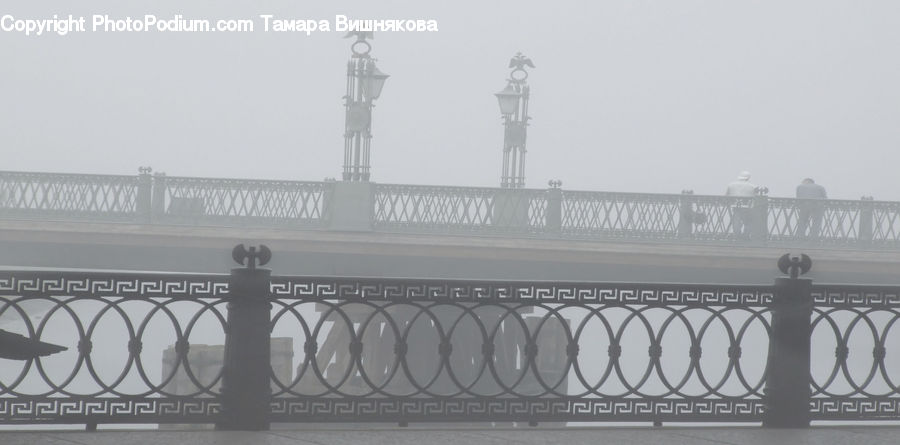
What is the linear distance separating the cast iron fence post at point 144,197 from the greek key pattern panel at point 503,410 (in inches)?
574

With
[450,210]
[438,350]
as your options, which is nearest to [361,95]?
[450,210]

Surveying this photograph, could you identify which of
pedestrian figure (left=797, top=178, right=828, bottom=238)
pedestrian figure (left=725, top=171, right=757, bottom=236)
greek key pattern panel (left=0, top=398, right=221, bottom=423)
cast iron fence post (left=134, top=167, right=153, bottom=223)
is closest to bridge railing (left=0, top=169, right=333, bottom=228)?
cast iron fence post (left=134, top=167, right=153, bottom=223)

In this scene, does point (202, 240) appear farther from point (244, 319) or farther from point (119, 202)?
point (244, 319)

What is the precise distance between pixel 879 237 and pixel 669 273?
3.89 meters

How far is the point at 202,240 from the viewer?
18.0 metres

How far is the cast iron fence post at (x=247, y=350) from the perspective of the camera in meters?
4.74

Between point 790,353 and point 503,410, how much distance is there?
1.43 meters

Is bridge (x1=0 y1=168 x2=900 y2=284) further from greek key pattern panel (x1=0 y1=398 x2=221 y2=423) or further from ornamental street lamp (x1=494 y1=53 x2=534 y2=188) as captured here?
greek key pattern panel (x1=0 y1=398 x2=221 y2=423)

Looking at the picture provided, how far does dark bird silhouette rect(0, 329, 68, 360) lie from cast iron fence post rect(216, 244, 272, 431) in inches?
58.7

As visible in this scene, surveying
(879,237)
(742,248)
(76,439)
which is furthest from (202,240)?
(76,439)

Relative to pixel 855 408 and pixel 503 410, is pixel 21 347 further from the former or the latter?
pixel 855 408

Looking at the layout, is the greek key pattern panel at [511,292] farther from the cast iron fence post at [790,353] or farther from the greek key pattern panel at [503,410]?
the greek key pattern panel at [503,410]

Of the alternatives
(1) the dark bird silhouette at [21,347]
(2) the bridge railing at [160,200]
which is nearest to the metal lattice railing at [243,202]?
(2) the bridge railing at [160,200]

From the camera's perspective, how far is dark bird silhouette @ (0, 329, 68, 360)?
3.23 m
